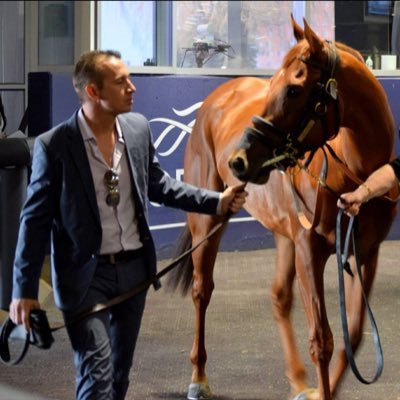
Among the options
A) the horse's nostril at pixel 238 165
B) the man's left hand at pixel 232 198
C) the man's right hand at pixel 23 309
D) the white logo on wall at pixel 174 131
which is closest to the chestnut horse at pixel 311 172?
the horse's nostril at pixel 238 165

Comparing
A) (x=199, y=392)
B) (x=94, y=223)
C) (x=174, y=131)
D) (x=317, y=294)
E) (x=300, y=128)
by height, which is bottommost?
(x=199, y=392)

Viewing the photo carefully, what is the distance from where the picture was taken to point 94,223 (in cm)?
396

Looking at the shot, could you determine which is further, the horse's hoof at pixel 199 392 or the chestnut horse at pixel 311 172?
the horse's hoof at pixel 199 392

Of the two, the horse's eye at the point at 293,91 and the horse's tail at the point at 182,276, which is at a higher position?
the horse's eye at the point at 293,91

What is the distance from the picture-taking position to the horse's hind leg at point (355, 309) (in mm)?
5273

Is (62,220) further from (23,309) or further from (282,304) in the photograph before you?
(282,304)

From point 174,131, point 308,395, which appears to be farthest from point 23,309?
point 174,131

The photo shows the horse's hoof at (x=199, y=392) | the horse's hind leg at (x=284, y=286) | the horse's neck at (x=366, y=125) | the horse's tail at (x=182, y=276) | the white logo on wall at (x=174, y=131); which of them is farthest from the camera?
the white logo on wall at (x=174, y=131)

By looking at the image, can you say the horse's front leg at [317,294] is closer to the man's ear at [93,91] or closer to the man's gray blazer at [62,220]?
the man's gray blazer at [62,220]

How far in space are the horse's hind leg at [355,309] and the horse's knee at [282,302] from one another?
0.67 metres

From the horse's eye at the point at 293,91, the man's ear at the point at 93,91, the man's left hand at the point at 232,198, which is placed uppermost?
the man's ear at the point at 93,91

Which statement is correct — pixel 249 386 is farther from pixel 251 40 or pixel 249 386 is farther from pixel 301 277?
pixel 251 40

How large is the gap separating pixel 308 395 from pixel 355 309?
20.6 inches

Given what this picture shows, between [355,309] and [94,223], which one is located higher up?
[94,223]
